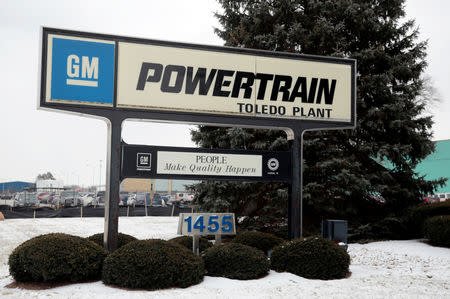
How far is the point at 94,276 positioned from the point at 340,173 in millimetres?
8881

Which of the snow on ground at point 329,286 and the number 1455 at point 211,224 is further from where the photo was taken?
the number 1455 at point 211,224

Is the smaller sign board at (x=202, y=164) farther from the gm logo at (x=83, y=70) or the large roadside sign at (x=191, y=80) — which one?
the gm logo at (x=83, y=70)

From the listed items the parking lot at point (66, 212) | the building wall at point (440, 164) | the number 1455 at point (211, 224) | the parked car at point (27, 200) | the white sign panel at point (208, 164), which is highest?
the building wall at point (440, 164)

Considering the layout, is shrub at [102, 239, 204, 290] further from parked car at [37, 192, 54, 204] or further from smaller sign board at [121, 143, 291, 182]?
parked car at [37, 192, 54, 204]

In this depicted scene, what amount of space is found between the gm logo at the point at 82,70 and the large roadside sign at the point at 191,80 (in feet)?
0.06

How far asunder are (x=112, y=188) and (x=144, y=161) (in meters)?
0.88

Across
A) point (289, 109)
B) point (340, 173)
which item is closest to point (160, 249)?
point (289, 109)

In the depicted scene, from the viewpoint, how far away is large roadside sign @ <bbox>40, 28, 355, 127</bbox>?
31.4 feet

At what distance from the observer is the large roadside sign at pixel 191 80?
9578 mm

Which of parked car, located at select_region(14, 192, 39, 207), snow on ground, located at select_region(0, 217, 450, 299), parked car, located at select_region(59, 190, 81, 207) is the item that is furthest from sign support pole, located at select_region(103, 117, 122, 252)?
parked car, located at select_region(59, 190, 81, 207)

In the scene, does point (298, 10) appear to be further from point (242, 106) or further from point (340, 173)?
point (242, 106)

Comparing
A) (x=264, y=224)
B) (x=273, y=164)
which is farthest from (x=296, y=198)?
(x=264, y=224)

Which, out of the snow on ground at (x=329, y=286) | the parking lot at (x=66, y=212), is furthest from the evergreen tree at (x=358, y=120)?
the parking lot at (x=66, y=212)

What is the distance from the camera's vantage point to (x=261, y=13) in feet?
55.9
